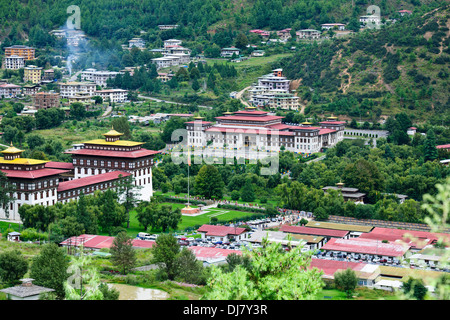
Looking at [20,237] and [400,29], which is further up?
[400,29]

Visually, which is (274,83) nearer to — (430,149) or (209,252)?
(430,149)

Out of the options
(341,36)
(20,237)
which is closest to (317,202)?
(20,237)

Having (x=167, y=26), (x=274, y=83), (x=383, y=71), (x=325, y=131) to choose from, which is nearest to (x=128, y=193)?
(x=325, y=131)

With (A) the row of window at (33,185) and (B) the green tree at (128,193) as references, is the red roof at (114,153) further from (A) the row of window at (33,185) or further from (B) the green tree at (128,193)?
→ (A) the row of window at (33,185)

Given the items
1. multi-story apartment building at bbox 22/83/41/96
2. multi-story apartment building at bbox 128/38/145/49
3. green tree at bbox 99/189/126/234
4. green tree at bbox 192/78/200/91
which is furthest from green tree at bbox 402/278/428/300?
multi-story apartment building at bbox 128/38/145/49

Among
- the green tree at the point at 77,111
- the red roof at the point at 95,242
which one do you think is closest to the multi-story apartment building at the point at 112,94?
the green tree at the point at 77,111
